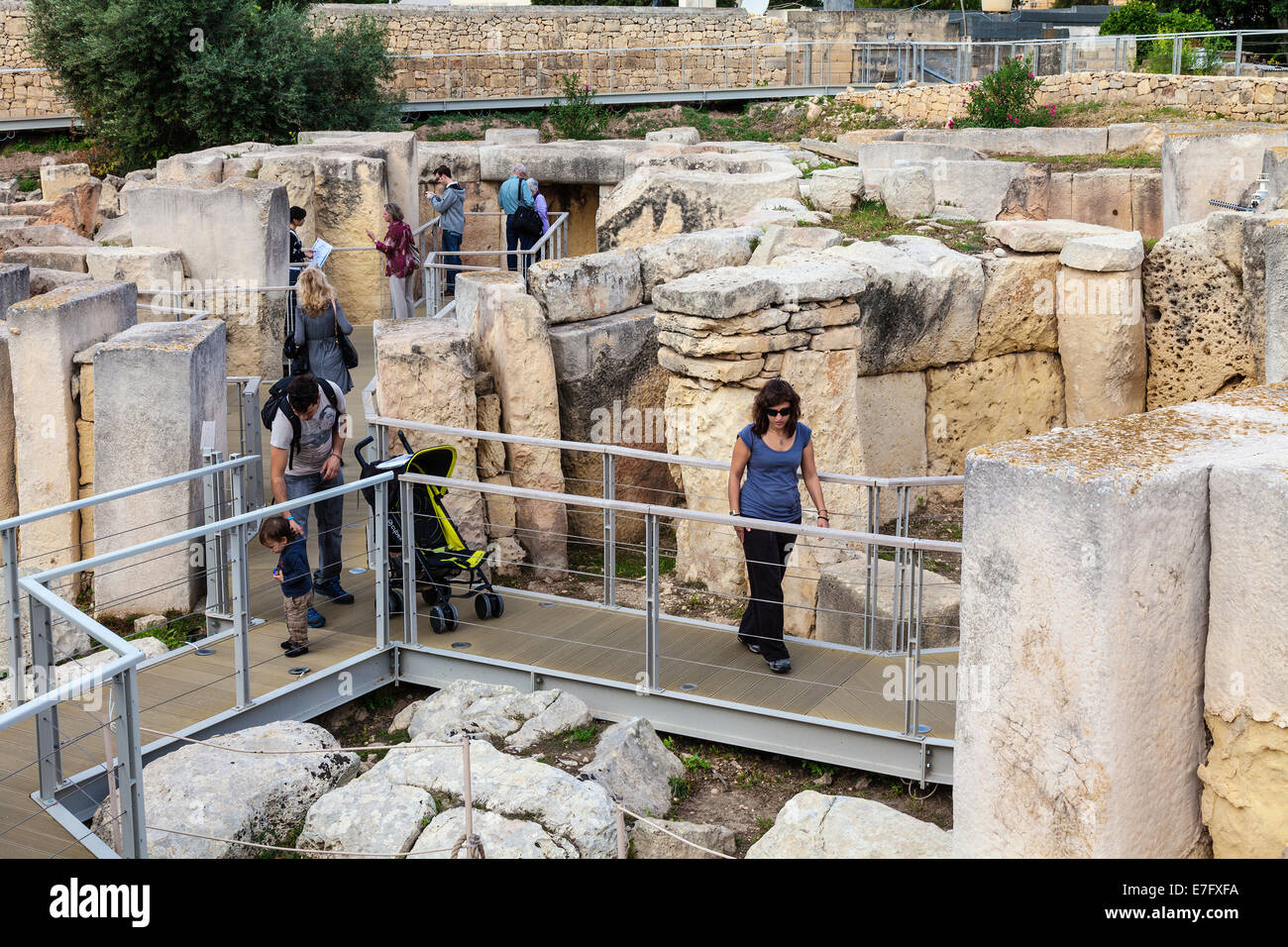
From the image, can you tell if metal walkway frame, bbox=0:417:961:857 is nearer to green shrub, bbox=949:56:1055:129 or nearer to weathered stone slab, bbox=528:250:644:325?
weathered stone slab, bbox=528:250:644:325

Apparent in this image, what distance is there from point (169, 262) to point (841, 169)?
20.5 feet

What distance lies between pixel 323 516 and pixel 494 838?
3.36 meters

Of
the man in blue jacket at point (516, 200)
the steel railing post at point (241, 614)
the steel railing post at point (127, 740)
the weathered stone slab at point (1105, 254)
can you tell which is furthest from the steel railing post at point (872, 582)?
the man in blue jacket at point (516, 200)

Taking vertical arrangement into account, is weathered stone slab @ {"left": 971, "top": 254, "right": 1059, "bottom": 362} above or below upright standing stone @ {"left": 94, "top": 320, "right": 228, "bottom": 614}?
above

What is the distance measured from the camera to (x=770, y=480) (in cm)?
675

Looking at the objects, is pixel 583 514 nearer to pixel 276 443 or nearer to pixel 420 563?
pixel 420 563

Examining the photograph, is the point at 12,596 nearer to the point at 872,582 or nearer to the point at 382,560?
the point at 382,560

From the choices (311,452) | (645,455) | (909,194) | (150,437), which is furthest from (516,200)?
(645,455)

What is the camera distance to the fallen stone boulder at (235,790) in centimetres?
531

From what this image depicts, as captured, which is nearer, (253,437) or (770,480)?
(770,480)

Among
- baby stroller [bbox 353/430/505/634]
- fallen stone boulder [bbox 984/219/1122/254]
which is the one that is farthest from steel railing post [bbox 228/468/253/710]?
fallen stone boulder [bbox 984/219/1122/254]

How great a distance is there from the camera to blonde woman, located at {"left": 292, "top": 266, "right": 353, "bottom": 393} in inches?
357

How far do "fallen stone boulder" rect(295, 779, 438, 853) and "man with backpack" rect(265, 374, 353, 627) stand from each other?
6.68ft
